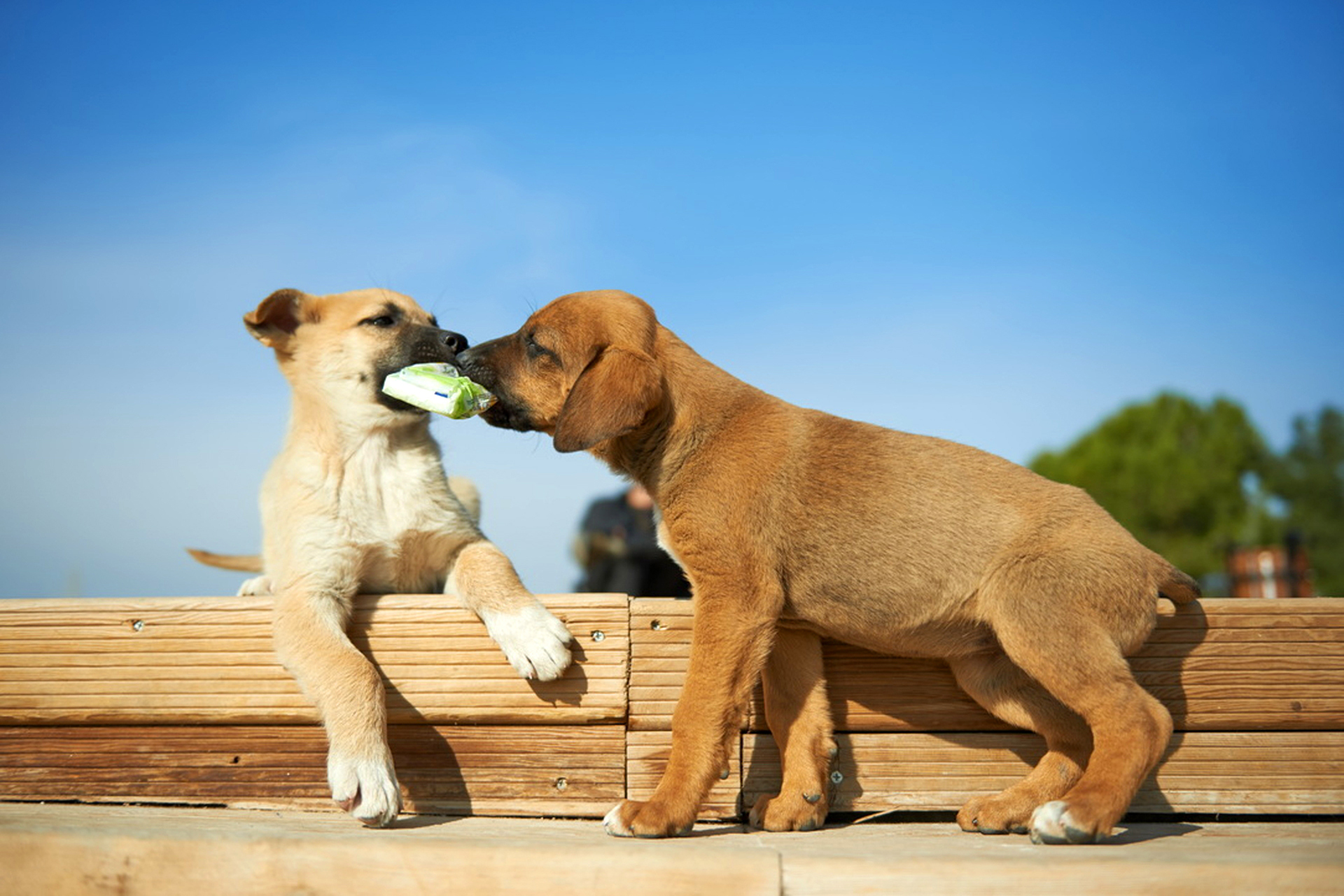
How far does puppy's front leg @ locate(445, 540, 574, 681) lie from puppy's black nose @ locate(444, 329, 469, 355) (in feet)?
3.99

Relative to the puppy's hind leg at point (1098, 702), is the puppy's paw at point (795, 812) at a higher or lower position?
lower

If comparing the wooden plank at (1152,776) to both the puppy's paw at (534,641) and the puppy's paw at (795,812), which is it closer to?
the puppy's paw at (795,812)

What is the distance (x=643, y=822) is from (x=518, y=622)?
83 centimetres

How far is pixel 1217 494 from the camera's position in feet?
166

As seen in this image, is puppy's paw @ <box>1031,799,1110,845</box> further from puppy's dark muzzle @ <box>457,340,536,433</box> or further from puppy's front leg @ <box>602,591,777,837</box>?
puppy's dark muzzle @ <box>457,340,536,433</box>

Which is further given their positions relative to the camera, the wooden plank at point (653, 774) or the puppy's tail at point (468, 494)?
the puppy's tail at point (468, 494)

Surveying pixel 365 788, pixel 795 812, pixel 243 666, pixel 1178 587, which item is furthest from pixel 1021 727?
pixel 243 666

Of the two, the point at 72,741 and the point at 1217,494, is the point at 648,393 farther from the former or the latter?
the point at 1217,494

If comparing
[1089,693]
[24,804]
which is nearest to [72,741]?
[24,804]

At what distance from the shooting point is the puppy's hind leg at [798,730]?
→ 3258 mm

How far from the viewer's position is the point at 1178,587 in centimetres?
336

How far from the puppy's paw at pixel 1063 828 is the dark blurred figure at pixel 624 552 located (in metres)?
5.45

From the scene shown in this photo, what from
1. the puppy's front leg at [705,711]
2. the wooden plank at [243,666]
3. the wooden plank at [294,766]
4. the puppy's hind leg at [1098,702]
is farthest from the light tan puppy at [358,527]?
the puppy's hind leg at [1098,702]

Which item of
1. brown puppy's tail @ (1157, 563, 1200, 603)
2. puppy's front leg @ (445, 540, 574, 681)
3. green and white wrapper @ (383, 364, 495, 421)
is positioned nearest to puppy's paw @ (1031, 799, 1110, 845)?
brown puppy's tail @ (1157, 563, 1200, 603)
